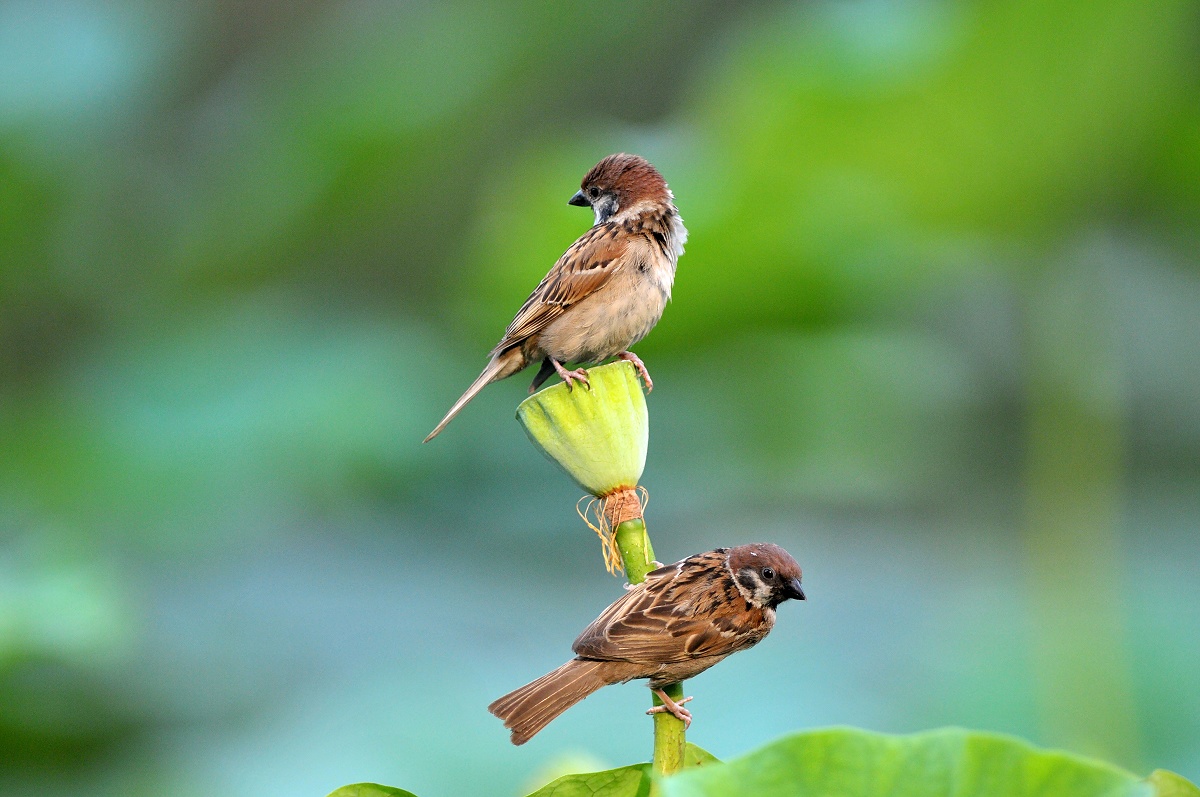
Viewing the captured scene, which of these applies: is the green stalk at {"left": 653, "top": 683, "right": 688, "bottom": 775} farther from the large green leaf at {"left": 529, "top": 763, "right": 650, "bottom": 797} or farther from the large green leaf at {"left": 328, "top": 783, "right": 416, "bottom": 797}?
the large green leaf at {"left": 328, "top": 783, "right": 416, "bottom": 797}

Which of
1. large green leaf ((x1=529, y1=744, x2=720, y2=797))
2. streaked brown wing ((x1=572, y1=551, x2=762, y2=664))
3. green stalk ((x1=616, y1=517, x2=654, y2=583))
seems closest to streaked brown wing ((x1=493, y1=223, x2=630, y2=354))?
streaked brown wing ((x1=572, y1=551, x2=762, y2=664))

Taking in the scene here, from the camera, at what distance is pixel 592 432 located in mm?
1633

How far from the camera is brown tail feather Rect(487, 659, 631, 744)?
1.83 meters

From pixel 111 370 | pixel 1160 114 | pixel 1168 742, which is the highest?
pixel 111 370

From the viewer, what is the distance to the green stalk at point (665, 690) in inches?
52.6

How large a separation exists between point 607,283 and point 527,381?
3119 mm

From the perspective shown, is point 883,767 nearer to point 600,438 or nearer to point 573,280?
point 600,438

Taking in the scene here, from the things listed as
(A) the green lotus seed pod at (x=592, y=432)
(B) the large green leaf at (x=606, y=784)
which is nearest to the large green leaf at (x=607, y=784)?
(B) the large green leaf at (x=606, y=784)

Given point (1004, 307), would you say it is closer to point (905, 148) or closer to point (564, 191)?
point (905, 148)

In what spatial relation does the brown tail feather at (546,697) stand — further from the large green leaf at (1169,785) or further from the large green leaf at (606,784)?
the large green leaf at (1169,785)

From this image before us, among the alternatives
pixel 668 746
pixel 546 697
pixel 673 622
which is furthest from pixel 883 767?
pixel 673 622

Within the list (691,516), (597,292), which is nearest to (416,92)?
(691,516)

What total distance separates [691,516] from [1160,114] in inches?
123

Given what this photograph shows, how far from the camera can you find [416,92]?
22.8 feet
